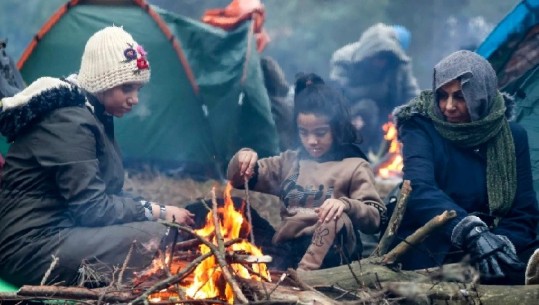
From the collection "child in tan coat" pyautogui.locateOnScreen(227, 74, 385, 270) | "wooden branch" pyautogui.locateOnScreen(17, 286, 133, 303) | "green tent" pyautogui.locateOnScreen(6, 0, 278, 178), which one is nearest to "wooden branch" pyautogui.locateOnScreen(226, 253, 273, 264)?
"wooden branch" pyautogui.locateOnScreen(17, 286, 133, 303)

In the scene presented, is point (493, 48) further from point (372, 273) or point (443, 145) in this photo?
point (372, 273)

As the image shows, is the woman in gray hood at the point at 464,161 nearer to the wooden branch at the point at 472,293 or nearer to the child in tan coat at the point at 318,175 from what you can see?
the child in tan coat at the point at 318,175

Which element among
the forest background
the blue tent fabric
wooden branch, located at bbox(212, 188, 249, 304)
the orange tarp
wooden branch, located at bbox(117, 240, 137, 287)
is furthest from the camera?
the forest background

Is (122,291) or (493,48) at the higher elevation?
(493,48)

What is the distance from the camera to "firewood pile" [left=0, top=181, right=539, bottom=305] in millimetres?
3359

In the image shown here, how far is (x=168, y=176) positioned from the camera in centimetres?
847

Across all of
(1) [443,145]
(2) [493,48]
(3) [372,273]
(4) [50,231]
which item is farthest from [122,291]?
(2) [493,48]

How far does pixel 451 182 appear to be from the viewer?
180 inches

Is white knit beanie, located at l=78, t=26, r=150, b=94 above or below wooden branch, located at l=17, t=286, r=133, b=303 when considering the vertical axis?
above

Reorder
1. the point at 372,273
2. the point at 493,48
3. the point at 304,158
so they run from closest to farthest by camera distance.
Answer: the point at 372,273 < the point at 304,158 < the point at 493,48

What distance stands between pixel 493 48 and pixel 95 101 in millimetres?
3442

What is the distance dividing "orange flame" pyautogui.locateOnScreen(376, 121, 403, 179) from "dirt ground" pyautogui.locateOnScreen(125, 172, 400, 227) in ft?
1.75

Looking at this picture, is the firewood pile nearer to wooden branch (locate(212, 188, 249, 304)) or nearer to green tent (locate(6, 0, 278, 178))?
wooden branch (locate(212, 188, 249, 304))

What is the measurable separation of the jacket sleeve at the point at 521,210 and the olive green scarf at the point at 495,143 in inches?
3.0
